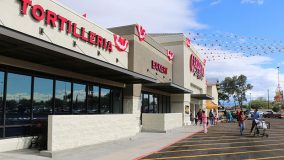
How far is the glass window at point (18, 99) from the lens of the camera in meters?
13.1

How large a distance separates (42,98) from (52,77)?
3.72 ft

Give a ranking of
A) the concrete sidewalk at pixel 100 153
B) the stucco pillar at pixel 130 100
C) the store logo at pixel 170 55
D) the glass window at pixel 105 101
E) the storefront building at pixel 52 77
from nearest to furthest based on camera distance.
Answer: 1. the concrete sidewalk at pixel 100 153
2. the storefront building at pixel 52 77
3. the glass window at pixel 105 101
4. the stucco pillar at pixel 130 100
5. the store logo at pixel 170 55

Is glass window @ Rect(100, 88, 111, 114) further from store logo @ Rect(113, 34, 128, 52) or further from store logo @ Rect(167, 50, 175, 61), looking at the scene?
store logo @ Rect(167, 50, 175, 61)

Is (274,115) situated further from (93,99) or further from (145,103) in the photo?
(93,99)

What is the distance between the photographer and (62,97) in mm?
16312

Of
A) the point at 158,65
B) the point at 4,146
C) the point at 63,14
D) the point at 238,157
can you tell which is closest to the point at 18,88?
the point at 4,146

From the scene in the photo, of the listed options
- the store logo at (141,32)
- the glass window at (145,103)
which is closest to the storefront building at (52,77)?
the store logo at (141,32)

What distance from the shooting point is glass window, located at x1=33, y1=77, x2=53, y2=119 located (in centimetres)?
1454

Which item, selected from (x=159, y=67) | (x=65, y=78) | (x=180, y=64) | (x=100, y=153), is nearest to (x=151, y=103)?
(x=159, y=67)

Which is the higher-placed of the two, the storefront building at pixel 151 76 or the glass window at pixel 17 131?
the storefront building at pixel 151 76

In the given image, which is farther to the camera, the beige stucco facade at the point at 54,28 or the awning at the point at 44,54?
the beige stucco facade at the point at 54,28

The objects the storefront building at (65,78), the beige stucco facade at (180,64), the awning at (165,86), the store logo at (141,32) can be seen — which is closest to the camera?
the storefront building at (65,78)

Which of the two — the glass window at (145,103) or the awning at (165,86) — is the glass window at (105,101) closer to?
the awning at (165,86)

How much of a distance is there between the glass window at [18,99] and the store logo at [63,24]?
2.57 m
